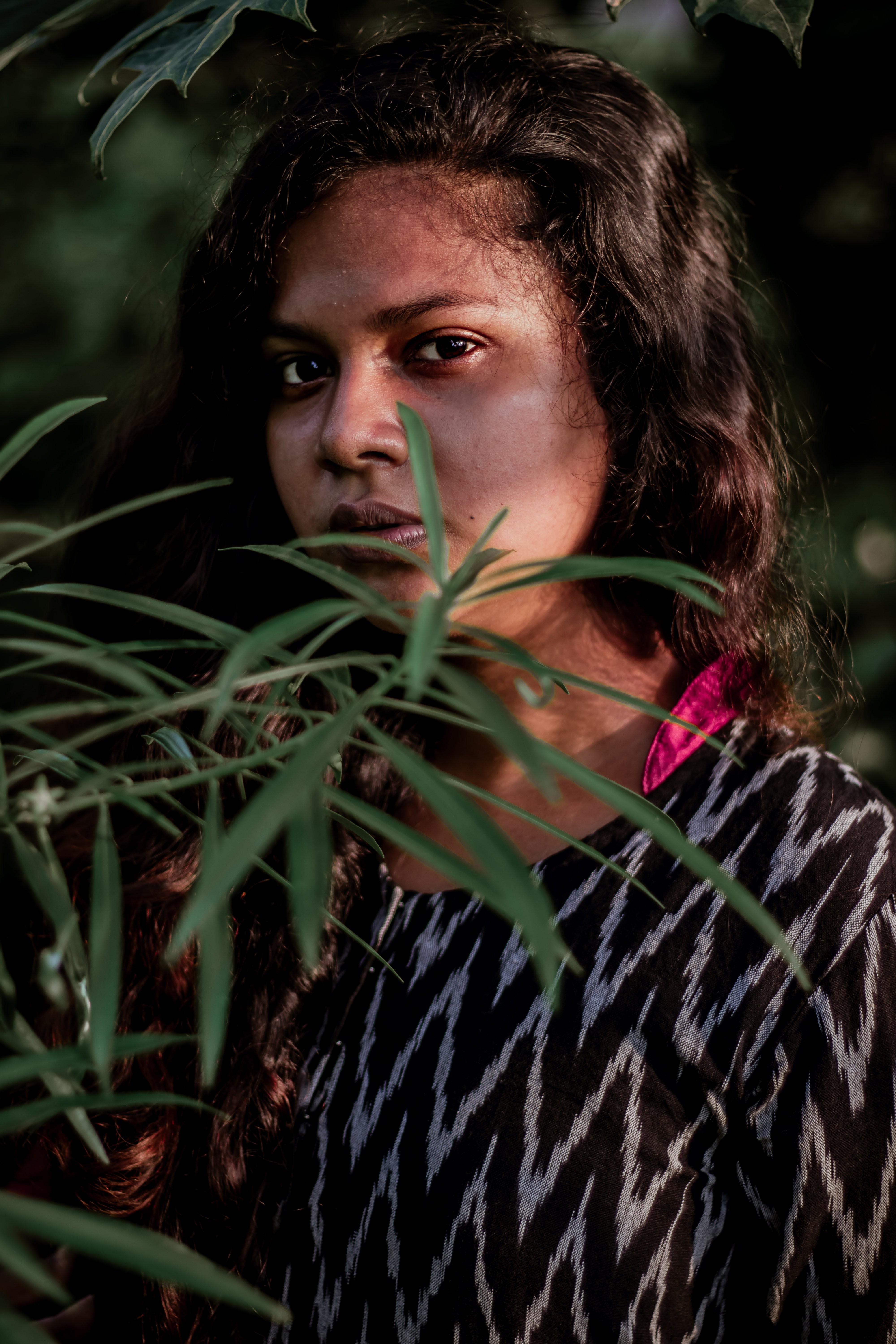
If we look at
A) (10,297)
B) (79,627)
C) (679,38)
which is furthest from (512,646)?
(10,297)

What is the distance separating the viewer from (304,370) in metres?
0.92

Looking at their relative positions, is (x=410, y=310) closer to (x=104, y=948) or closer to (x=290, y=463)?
(x=290, y=463)

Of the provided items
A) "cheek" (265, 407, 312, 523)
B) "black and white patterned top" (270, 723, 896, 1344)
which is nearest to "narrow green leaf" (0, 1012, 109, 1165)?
"black and white patterned top" (270, 723, 896, 1344)

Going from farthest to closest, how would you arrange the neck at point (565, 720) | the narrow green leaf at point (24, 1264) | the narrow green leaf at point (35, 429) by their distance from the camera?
the neck at point (565, 720) → the narrow green leaf at point (35, 429) → the narrow green leaf at point (24, 1264)

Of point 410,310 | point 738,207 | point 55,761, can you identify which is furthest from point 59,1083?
point 738,207

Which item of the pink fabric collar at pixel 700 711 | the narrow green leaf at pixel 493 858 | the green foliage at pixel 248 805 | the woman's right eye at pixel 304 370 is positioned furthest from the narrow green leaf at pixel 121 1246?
the woman's right eye at pixel 304 370

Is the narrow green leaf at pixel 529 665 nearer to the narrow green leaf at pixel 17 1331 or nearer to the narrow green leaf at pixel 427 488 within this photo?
the narrow green leaf at pixel 427 488

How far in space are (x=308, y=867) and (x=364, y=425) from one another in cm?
57

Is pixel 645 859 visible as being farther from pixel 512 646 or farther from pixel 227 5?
pixel 227 5

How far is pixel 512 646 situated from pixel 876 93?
1264 millimetres

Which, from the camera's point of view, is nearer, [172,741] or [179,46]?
[172,741]

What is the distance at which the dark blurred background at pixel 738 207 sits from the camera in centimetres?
122

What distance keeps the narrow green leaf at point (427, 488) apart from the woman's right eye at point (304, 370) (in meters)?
0.57

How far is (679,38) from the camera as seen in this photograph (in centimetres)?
134
